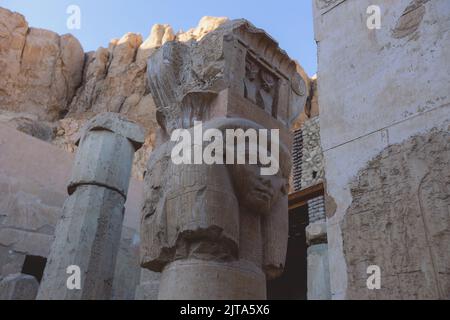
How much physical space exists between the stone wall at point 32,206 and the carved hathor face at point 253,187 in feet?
16.8

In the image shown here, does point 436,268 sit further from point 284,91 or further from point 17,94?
point 17,94

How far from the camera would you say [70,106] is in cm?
1944

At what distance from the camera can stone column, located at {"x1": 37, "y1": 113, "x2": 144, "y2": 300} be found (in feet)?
14.3

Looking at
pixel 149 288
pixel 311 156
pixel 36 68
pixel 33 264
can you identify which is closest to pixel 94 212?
pixel 149 288

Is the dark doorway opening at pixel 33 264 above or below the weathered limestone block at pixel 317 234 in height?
below

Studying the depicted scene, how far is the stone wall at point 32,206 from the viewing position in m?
7.60

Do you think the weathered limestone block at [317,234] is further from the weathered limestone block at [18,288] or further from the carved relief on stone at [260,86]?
the carved relief on stone at [260,86]

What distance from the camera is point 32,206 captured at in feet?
26.3

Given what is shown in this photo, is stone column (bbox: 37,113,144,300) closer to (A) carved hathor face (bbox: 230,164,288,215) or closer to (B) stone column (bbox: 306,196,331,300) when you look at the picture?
(A) carved hathor face (bbox: 230,164,288,215)

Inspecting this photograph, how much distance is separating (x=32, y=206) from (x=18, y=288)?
3226 mm

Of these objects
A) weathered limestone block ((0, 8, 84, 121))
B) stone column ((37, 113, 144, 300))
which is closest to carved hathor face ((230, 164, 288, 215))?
stone column ((37, 113, 144, 300))

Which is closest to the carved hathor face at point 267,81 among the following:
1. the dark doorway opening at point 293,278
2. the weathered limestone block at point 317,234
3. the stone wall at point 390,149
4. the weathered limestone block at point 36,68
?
the stone wall at point 390,149

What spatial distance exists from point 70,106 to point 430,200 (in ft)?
62.3
